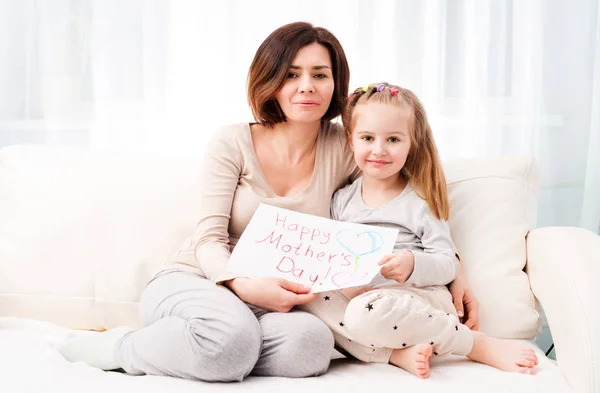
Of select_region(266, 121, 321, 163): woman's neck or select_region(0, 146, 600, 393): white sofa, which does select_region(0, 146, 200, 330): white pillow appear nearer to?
select_region(0, 146, 600, 393): white sofa

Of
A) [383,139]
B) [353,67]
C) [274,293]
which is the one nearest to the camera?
[274,293]

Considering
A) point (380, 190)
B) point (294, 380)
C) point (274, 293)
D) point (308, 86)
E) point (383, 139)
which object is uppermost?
point (308, 86)

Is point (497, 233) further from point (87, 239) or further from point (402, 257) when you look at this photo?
point (87, 239)

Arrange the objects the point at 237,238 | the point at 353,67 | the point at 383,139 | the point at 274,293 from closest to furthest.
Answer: the point at 274,293, the point at 383,139, the point at 237,238, the point at 353,67

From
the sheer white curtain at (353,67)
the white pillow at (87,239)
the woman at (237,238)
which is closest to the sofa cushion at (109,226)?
the white pillow at (87,239)

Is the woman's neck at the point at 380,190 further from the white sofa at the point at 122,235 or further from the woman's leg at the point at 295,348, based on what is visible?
the woman's leg at the point at 295,348

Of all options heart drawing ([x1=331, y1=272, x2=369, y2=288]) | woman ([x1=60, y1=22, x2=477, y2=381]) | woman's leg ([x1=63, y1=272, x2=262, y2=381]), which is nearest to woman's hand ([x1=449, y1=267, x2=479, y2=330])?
woman ([x1=60, y1=22, x2=477, y2=381])

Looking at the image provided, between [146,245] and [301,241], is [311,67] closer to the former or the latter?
[301,241]

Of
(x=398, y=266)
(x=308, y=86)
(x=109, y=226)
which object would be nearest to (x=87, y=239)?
(x=109, y=226)

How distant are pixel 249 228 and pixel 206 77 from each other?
2.43 feet

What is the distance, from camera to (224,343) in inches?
48.3

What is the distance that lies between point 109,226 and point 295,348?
0.59m

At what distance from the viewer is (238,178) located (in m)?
1.56

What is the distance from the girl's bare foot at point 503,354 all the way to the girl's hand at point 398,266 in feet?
0.59
